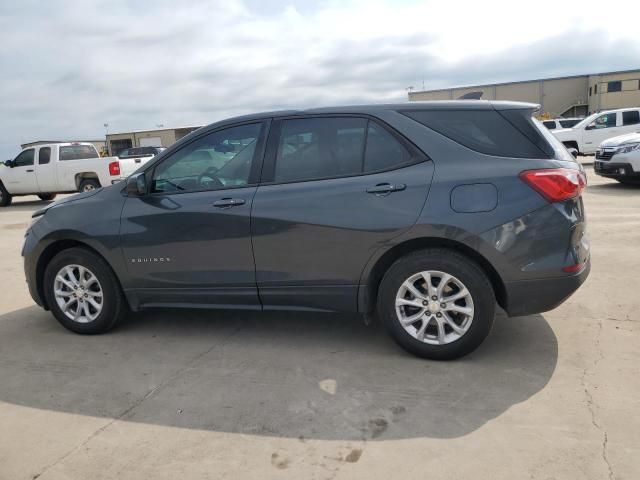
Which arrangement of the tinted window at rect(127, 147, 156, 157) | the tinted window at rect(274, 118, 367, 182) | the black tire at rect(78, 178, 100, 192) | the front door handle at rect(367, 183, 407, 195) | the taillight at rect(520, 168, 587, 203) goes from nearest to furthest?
1. the taillight at rect(520, 168, 587, 203)
2. the front door handle at rect(367, 183, 407, 195)
3. the tinted window at rect(274, 118, 367, 182)
4. the black tire at rect(78, 178, 100, 192)
5. the tinted window at rect(127, 147, 156, 157)

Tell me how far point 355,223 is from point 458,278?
0.77 meters

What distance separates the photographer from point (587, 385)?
11.0 feet

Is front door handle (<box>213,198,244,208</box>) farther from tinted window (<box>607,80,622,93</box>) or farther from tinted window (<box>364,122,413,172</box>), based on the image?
tinted window (<box>607,80,622,93</box>)

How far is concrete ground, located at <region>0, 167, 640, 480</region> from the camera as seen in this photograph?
2697mm

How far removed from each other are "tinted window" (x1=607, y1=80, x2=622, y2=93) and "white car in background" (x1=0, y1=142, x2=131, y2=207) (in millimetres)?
48223

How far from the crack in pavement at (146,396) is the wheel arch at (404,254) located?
4.05 ft

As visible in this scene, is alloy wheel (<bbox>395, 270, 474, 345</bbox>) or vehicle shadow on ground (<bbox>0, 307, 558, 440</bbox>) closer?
vehicle shadow on ground (<bbox>0, 307, 558, 440</bbox>)

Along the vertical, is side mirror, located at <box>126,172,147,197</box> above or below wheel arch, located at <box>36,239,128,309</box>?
above

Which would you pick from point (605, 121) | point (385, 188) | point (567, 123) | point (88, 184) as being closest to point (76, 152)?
point (88, 184)

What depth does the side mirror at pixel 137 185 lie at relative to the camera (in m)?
4.26

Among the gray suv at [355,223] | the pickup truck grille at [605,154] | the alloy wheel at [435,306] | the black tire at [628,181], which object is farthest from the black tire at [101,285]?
the black tire at [628,181]

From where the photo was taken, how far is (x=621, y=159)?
12.0 meters

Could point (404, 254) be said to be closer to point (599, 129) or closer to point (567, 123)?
point (599, 129)

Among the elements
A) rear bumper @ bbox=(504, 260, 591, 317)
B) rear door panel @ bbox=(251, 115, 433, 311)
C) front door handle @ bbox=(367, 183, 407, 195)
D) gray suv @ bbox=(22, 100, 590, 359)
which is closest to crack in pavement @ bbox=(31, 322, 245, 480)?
gray suv @ bbox=(22, 100, 590, 359)
